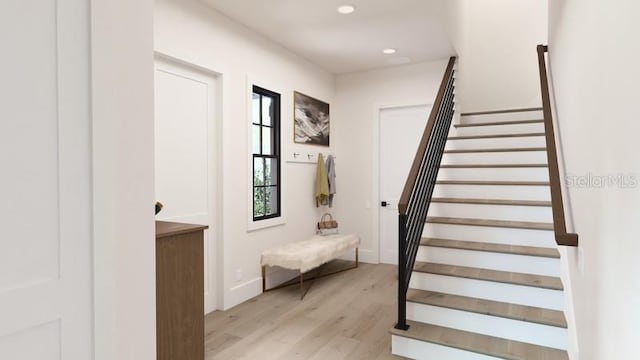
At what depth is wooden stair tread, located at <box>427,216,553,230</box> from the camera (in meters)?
3.00

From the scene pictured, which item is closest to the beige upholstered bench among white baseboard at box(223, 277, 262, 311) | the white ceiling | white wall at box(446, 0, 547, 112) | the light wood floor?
white baseboard at box(223, 277, 262, 311)

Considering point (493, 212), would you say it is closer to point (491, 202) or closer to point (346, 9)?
point (491, 202)

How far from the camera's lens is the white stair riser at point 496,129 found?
4.29m

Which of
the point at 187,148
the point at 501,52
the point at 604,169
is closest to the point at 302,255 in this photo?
the point at 187,148

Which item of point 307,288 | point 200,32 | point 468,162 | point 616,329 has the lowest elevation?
point 307,288

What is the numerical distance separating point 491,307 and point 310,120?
3199 mm

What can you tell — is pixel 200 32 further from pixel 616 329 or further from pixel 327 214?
pixel 616 329

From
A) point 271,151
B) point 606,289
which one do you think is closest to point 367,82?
point 271,151

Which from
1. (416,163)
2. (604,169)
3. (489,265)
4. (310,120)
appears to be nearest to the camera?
(604,169)

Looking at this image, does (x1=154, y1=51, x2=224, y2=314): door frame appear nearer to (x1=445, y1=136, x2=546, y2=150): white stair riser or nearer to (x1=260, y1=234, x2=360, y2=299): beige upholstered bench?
(x1=260, y1=234, x2=360, y2=299): beige upholstered bench

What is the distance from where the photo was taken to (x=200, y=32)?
322 centimetres

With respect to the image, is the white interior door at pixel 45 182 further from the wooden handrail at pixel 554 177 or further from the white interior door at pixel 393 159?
the white interior door at pixel 393 159

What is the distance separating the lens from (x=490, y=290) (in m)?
2.71

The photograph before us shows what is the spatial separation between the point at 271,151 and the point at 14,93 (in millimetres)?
3388
